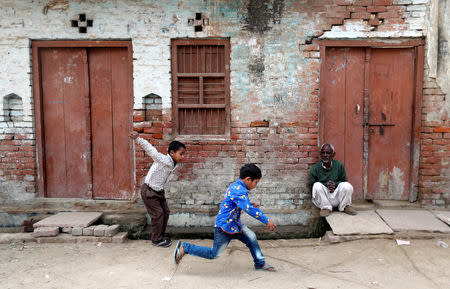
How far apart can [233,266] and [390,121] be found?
3.19 meters

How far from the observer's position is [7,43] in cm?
512

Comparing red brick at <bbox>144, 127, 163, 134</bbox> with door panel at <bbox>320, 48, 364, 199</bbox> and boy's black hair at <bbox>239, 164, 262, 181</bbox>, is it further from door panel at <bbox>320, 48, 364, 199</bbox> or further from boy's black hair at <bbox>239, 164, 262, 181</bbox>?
door panel at <bbox>320, 48, 364, 199</bbox>

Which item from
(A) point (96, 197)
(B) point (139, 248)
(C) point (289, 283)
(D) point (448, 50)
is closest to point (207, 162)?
(B) point (139, 248)

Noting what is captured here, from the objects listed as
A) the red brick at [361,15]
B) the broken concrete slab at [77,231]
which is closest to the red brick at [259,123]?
the red brick at [361,15]

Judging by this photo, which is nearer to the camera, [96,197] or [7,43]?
[7,43]

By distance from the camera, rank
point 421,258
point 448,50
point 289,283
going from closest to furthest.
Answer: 1. point 289,283
2. point 421,258
3. point 448,50

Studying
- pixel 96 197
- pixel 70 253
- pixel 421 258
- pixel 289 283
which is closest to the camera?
pixel 289 283

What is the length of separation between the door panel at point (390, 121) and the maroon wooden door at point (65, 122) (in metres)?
4.31

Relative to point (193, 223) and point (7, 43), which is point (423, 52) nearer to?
point (193, 223)

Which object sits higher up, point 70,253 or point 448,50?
point 448,50

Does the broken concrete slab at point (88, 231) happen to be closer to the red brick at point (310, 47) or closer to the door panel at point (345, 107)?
the door panel at point (345, 107)

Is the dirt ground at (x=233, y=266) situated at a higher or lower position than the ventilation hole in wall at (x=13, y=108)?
lower

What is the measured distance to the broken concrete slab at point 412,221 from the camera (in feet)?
14.5

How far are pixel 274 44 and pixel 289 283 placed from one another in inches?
125
